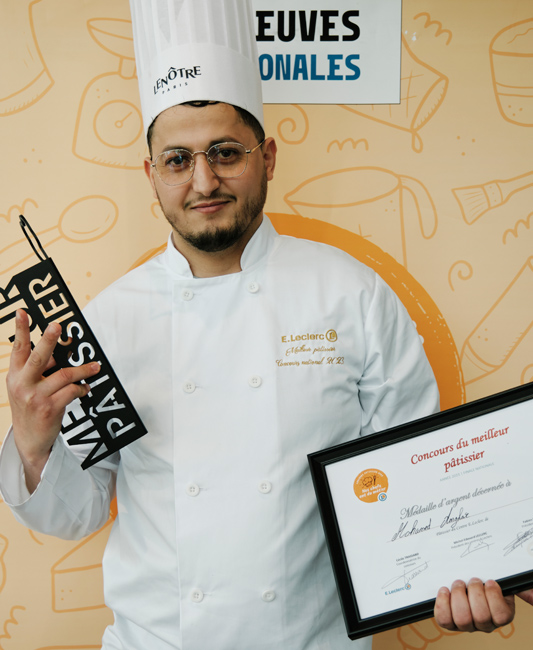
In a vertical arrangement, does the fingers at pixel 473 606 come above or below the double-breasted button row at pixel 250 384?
below

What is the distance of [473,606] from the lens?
44.9 inches

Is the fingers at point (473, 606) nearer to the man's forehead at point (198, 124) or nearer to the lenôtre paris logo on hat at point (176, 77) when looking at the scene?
the man's forehead at point (198, 124)

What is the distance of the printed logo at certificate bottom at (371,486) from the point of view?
1.22 meters

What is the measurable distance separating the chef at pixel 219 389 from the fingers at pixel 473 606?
32cm

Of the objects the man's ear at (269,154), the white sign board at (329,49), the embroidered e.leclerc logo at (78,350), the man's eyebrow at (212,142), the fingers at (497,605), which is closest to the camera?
the fingers at (497,605)

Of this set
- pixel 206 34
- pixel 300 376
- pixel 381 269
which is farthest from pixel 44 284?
pixel 381 269

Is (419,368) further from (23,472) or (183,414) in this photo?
(23,472)

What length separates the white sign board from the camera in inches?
71.7

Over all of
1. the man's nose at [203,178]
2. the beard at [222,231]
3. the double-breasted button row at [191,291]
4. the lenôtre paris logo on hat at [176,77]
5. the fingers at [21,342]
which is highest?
the lenôtre paris logo on hat at [176,77]

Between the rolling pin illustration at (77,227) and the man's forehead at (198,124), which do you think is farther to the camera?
the rolling pin illustration at (77,227)

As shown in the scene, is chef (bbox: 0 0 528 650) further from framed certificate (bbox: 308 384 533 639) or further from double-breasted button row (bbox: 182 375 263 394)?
framed certificate (bbox: 308 384 533 639)
